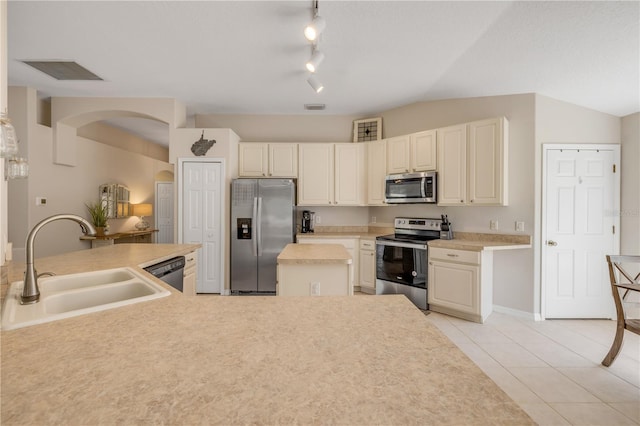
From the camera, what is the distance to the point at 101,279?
177 centimetres

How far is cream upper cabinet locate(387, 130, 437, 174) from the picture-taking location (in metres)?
3.77

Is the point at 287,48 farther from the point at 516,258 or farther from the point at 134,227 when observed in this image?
the point at 134,227

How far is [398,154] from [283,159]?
168cm

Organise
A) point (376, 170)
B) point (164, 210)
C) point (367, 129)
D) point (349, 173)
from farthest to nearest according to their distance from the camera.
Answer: point (164, 210)
point (367, 129)
point (349, 173)
point (376, 170)

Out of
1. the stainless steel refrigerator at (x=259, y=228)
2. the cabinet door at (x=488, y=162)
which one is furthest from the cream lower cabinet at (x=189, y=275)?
the cabinet door at (x=488, y=162)

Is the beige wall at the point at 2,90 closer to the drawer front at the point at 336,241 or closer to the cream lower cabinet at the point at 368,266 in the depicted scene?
the drawer front at the point at 336,241

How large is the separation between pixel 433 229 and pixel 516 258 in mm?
980

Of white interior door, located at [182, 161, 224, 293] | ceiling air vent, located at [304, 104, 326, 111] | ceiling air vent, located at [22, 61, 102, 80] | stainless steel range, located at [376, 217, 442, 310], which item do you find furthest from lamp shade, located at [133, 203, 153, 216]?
stainless steel range, located at [376, 217, 442, 310]

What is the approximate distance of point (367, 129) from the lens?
15.1 ft

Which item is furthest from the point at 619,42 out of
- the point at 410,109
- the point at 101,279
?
the point at 101,279

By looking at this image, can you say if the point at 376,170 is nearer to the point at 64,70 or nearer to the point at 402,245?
the point at 402,245

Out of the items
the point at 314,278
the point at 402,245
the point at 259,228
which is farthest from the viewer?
the point at 259,228

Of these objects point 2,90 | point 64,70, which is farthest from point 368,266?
point 64,70

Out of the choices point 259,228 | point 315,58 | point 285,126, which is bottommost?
point 259,228
